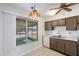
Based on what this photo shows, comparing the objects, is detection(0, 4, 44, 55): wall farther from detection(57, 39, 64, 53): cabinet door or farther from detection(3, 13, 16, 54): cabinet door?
detection(57, 39, 64, 53): cabinet door

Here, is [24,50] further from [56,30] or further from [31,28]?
[56,30]

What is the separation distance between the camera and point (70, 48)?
2.96 m

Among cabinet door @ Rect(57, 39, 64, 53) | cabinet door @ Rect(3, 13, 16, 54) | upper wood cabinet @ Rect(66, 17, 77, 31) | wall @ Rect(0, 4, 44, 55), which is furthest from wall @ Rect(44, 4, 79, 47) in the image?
cabinet door @ Rect(3, 13, 16, 54)

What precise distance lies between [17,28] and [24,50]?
92cm

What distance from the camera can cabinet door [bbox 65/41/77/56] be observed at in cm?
282

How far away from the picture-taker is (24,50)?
3.19 m

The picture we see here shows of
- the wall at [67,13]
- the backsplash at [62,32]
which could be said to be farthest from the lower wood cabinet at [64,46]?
the wall at [67,13]

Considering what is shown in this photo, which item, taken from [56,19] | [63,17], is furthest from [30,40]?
[63,17]

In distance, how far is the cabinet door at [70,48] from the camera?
111 inches

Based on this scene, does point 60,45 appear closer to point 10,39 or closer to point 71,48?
point 71,48

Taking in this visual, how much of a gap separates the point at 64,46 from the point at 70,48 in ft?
0.96

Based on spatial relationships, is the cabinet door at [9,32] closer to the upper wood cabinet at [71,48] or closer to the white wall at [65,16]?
the white wall at [65,16]

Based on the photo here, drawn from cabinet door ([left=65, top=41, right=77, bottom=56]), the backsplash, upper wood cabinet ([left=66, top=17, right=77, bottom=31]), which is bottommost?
cabinet door ([left=65, top=41, right=77, bottom=56])

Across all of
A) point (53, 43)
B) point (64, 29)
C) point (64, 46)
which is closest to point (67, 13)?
point (64, 29)
